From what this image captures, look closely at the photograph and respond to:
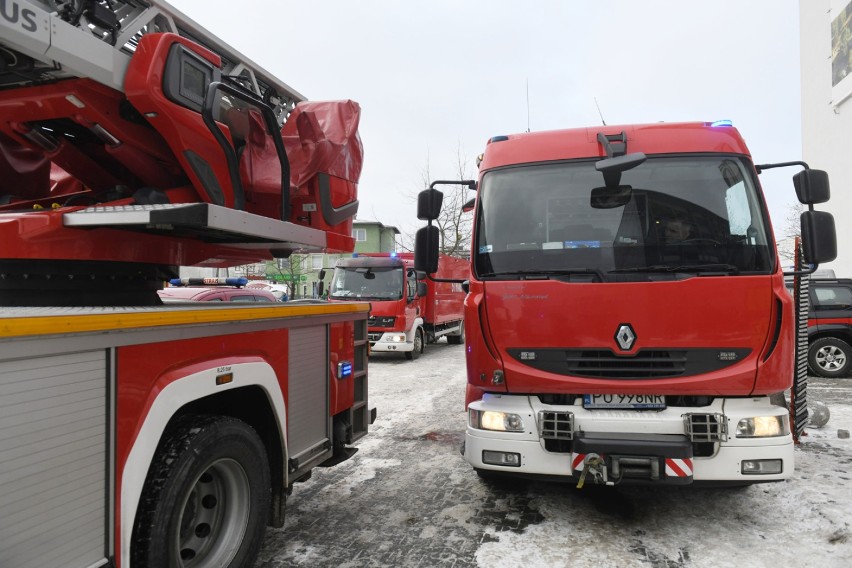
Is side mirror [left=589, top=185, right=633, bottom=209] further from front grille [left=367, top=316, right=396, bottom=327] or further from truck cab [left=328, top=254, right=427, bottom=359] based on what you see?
front grille [left=367, top=316, right=396, bottom=327]

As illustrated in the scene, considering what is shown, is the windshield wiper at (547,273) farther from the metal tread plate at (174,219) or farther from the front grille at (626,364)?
the metal tread plate at (174,219)

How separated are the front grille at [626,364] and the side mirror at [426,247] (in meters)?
1.47

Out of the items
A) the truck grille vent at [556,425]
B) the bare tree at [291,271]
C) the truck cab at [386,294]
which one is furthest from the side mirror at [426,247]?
the bare tree at [291,271]

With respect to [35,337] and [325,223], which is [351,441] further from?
[35,337]

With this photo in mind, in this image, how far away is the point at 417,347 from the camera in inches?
573

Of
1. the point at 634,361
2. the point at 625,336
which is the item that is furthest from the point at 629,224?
the point at 634,361

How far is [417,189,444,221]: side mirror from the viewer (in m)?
4.62

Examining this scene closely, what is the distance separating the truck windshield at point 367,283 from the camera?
13664mm

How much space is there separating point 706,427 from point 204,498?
→ 117 inches

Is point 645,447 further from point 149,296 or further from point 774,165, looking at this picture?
point 149,296

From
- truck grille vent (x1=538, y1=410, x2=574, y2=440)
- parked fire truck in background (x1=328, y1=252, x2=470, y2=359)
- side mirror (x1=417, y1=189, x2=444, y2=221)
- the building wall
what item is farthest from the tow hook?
the building wall

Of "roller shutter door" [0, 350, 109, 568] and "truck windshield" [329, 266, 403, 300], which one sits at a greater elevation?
"truck windshield" [329, 266, 403, 300]

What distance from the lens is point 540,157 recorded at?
4.17 m

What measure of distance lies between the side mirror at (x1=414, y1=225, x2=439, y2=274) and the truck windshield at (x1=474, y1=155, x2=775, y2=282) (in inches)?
20.4
